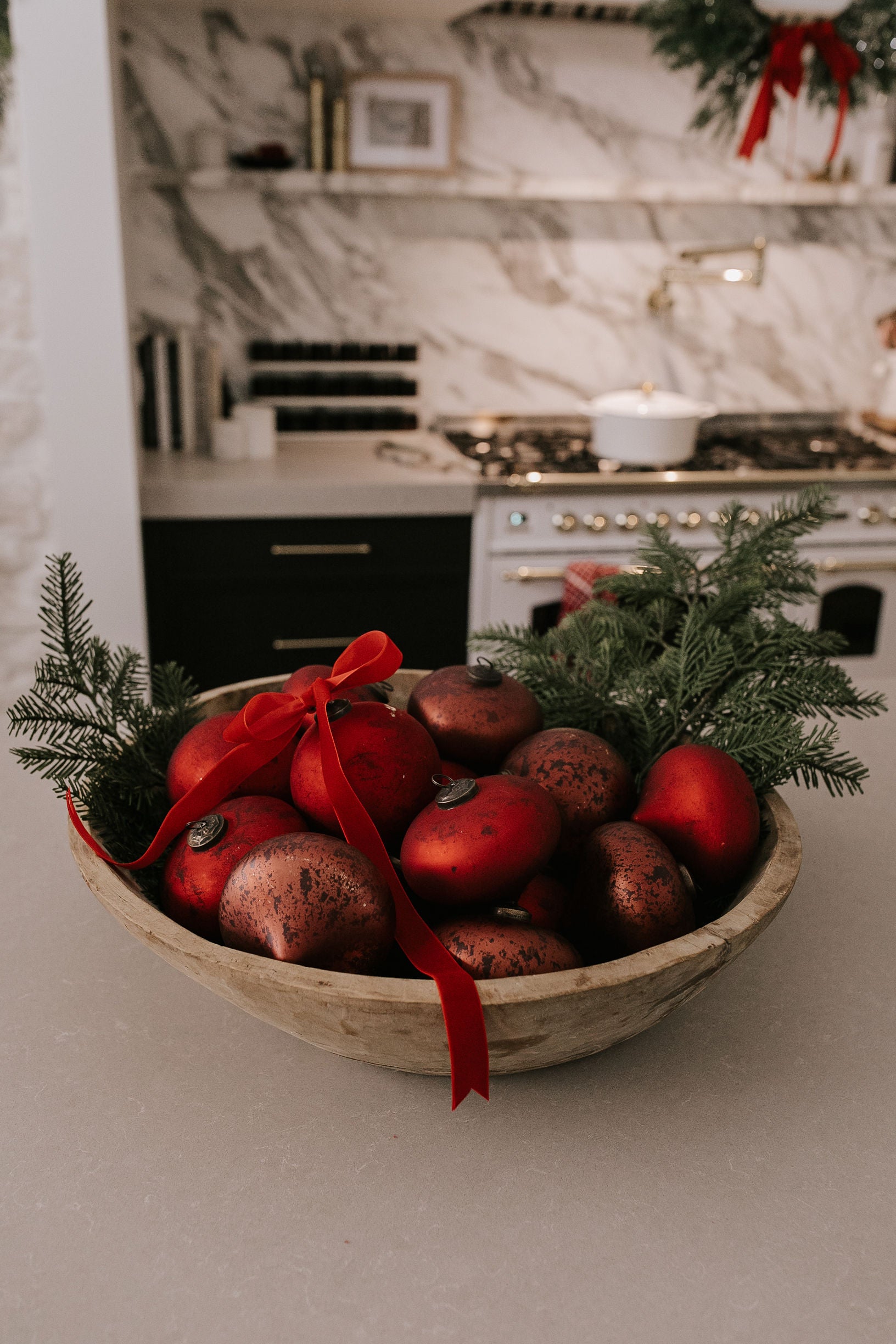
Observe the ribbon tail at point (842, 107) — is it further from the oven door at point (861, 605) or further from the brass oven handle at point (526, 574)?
the brass oven handle at point (526, 574)

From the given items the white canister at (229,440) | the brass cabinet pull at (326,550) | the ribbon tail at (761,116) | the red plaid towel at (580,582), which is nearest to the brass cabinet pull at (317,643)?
the brass cabinet pull at (326,550)

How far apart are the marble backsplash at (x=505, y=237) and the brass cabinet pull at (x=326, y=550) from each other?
0.79 m

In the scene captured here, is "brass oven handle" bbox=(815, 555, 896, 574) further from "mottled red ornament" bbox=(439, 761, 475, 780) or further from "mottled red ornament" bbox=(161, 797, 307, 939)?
"mottled red ornament" bbox=(161, 797, 307, 939)

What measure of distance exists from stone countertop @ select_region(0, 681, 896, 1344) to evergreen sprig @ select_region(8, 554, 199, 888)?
11 centimetres

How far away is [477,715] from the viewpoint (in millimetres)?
749

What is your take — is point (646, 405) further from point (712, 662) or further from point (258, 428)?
point (712, 662)

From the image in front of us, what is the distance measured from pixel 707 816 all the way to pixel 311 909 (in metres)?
0.25

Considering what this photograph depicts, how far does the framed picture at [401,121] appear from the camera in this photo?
2.90 meters

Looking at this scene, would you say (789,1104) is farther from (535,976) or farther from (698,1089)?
(535,976)

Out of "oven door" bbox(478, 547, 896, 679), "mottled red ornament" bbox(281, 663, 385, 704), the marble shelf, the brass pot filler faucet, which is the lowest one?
"oven door" bbox(478, 547, 896, 679)

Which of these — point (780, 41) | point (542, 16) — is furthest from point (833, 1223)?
point (542, 16)

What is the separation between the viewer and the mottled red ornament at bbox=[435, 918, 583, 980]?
54cm

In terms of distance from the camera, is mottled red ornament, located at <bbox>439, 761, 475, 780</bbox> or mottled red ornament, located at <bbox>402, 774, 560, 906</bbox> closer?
mottled red ornament, located at <bbox>402, 774, 560, 906</bbox>

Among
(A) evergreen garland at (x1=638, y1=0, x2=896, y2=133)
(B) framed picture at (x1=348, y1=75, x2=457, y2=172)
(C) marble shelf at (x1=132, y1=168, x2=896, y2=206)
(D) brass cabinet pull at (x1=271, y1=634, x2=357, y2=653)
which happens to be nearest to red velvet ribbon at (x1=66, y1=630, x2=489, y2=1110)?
(D) brass cabinet pull at (x1=271, y1=634, x2=357, y2=653)
